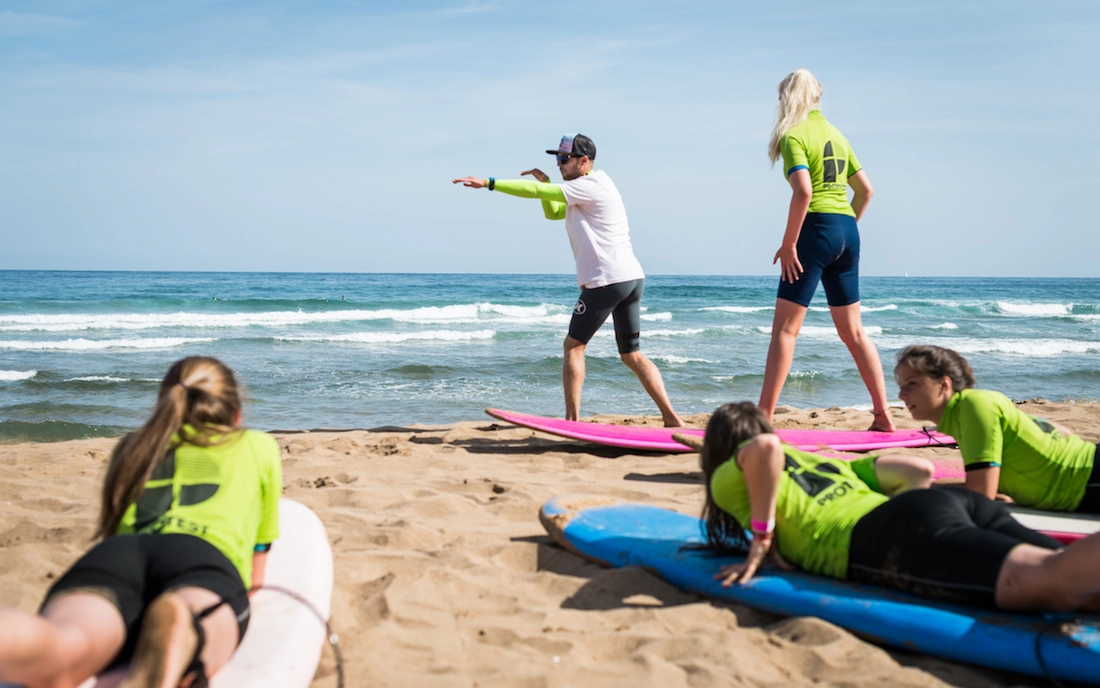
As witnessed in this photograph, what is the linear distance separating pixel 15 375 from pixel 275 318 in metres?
10.9

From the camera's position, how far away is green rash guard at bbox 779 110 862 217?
5160mm

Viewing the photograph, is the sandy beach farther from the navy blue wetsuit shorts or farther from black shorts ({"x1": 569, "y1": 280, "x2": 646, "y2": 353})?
the navy blue wetsuit shorts

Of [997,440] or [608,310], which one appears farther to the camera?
[608,310]

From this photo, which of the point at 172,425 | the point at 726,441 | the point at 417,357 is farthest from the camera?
the point at 417,357

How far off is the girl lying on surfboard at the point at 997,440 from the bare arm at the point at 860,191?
2356 mm

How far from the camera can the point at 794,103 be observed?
531 centimetres

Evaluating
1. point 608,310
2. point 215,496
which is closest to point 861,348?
point 608,310

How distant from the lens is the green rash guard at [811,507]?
111 inches

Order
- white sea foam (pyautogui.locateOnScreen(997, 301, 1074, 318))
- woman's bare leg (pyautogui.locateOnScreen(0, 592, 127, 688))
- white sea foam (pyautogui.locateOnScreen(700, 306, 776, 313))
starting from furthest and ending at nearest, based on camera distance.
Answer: white sea foam (pyautogui.locateOnScreen(997, 301, 1074, 318)), white sea foam (pyautogui.locateOnScreen(700, 306, 776, 313)), woman's bare leg (pyautogui.locateOnScreen(0, 592, 127, 688))

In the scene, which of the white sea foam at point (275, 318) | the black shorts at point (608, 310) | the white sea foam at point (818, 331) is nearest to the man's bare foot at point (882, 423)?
the black shorts at point (608, 310)

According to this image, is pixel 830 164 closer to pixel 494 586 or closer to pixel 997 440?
pixel 997 440

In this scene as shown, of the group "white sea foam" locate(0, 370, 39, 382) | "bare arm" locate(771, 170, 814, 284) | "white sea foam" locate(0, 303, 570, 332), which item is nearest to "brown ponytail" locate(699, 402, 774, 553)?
"bare arm" locate(771, 170, 814, 284)

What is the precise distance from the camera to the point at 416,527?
12.6ft

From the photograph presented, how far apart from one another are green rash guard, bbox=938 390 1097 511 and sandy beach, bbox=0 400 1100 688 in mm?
1123
